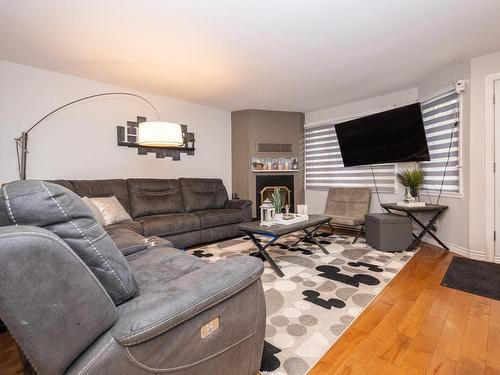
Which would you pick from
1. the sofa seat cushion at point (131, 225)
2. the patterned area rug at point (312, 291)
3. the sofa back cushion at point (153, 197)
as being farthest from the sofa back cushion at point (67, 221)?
the sofa back cushion at point (153, 197)

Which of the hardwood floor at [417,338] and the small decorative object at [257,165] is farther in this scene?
the small decorative object at [257,165]

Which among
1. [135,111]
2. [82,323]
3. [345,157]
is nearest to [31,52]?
[135,111]

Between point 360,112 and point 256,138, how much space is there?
6.38ft

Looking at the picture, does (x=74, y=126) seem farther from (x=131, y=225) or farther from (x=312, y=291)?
(x=312, y=291)

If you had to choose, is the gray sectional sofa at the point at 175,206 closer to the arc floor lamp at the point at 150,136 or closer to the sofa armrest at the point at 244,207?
the sofa armrest at the point at 244,207

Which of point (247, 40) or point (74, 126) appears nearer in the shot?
point (247, 40)

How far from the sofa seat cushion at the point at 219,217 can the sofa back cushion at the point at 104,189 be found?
3.30 ft

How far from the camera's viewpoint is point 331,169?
4.94 m

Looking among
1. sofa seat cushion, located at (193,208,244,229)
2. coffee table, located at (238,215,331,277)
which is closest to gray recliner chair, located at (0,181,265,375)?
coffee table, located at (238,215,331,277)

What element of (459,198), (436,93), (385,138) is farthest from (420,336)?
(436,93)

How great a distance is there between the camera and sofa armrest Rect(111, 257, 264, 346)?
78 cm

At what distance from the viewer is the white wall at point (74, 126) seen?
9.61 ft

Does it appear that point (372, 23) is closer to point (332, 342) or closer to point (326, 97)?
point (326, 97)

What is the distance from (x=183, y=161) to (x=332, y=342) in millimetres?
3730
